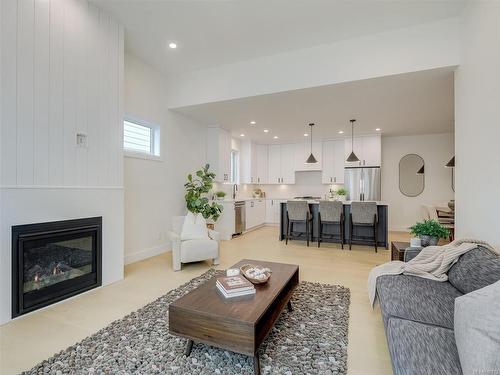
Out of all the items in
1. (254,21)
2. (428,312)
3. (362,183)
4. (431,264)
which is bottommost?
(428,312)

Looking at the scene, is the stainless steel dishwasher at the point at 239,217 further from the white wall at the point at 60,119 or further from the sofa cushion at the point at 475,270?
the sofa cushion at the point at 475,270

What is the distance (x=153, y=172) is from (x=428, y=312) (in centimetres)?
413

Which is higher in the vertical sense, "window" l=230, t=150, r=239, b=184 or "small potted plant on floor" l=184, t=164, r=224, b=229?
"window" l=230, t=150, r=239, b=184

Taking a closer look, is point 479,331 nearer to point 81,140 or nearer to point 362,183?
point 81,140

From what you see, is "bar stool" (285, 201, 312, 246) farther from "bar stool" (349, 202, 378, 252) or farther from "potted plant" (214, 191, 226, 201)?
"potted plant" (214, 191, 226, 201)

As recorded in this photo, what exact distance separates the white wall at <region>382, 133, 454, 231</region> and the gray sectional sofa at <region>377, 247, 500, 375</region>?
554 centimetres

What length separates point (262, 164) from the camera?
8328 millimetres

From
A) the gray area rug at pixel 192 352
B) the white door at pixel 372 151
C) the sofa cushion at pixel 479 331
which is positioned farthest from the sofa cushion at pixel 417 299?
the white door at pixel 372 151

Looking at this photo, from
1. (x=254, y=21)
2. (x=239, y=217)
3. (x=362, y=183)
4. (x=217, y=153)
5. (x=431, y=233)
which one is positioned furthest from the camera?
(x=362, y=183)

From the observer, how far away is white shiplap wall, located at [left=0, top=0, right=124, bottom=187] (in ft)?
7.52

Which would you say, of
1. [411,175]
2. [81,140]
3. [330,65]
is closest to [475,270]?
[330,65]

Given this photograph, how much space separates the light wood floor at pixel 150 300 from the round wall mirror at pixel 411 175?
10.4 ft

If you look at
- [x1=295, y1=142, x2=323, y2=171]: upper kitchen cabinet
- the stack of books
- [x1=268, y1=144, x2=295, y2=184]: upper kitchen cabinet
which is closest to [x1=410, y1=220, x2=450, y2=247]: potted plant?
the stack of books

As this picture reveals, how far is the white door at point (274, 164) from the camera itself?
8.20 meters
